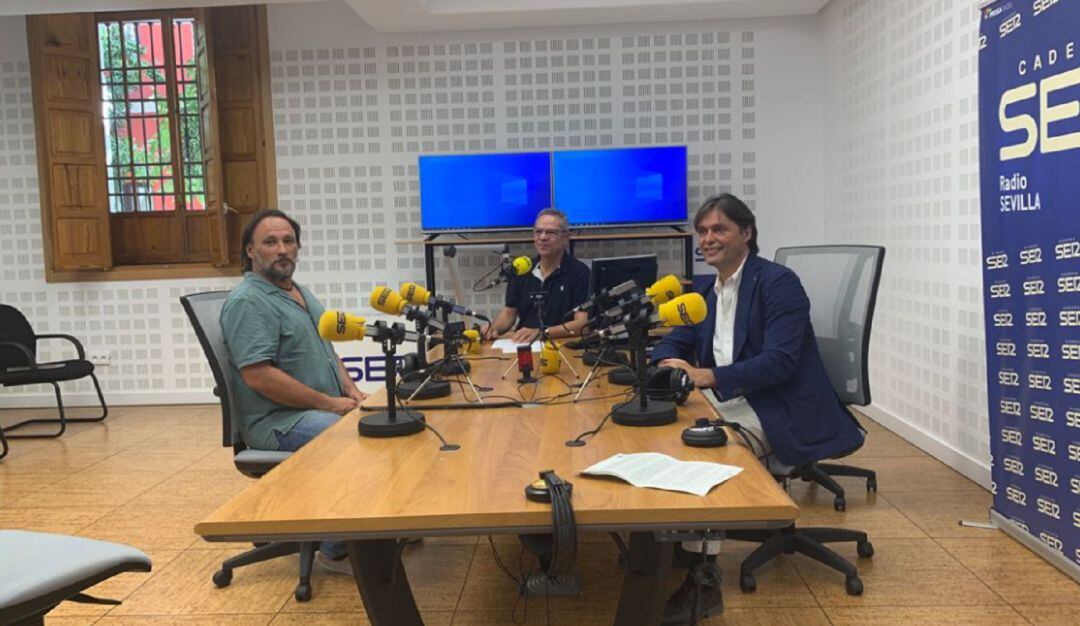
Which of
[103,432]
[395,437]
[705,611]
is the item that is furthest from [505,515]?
[103,432]

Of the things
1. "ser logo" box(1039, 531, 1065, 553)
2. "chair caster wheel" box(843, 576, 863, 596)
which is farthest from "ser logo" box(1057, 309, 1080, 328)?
"chair caster wheel" box(843, 576, 863, 596)

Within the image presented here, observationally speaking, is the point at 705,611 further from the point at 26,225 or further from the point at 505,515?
the point at 26,225

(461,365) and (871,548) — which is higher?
(461,365)

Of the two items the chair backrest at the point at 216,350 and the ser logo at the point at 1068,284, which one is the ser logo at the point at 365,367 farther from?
the ser logo at the point at 1068,284

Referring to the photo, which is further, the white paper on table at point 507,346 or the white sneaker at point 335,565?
the white paper on table at point 507,346

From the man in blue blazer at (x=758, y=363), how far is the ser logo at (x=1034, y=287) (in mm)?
735

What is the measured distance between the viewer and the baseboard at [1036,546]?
8.78 feet

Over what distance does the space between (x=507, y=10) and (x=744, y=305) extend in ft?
11.4

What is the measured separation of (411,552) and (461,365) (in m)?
0.82

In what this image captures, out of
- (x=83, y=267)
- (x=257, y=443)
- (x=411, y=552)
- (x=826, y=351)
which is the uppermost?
(x=83, y=267)

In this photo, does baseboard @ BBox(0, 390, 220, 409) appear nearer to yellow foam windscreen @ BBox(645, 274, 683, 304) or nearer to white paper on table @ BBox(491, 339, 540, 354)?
white paper on table @ BBox(491, 339, 540, 354)

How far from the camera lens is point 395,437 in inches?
80.9

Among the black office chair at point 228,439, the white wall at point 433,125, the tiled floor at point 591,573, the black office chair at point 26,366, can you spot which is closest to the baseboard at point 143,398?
the white wall at point 433,125

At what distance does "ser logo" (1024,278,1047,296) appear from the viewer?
267 cm
